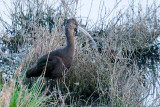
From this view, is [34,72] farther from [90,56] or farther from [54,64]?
[90,56]

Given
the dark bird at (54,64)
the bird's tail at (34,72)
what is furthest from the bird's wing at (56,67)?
the bird's tail at (34,72)

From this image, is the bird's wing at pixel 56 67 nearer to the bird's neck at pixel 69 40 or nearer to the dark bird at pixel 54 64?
the dark bird at pixel 54 64

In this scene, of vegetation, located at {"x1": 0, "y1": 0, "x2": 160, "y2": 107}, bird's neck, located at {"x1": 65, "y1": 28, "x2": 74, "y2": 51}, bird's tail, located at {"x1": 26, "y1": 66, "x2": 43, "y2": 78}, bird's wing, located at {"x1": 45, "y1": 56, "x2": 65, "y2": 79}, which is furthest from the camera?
bird's neck, located at {"x1": 65, "y1": 28, "x2": 74, "y2": 51}

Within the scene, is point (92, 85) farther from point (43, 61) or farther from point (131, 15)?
point (131, 15)

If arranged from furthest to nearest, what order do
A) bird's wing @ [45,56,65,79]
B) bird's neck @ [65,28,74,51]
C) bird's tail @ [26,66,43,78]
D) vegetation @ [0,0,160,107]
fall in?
bird's neck @ [65,28,74,51] → bird's tail @ [26,66,43,78] → bird's wing @ [45,56,65,79] → vegetation @ [0,0,160,107]

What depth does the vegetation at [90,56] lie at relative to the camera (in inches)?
174

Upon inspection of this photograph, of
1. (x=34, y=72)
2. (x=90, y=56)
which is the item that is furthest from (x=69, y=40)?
(x=34, y=72)

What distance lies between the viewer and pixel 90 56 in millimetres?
5676

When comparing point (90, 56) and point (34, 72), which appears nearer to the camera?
point (34, 72)

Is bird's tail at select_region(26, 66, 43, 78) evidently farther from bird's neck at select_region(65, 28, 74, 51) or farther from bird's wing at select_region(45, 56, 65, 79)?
bird's neck at select_region(65, 28, 74, 51)

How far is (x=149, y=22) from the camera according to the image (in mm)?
8000

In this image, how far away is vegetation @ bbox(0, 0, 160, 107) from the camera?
442 cm

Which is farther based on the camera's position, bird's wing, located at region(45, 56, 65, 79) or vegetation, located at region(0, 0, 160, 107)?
bird's wing, located at region(45, 56, 65, 79)

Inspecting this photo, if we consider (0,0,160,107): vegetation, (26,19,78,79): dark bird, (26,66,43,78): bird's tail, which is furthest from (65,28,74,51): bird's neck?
(26,66,43,78): bird's tail
